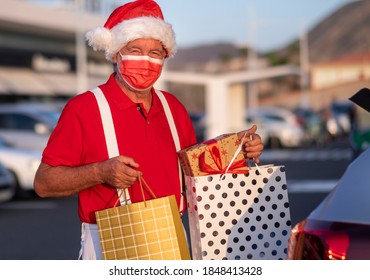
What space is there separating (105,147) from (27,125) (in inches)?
603

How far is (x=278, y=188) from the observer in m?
3.91

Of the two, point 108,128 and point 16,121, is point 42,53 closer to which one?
point 16,121

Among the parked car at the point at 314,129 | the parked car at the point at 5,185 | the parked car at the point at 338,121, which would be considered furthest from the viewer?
the parked car at the point at 338,121

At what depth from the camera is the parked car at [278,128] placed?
34.3m

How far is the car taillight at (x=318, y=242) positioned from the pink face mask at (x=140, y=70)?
938mm

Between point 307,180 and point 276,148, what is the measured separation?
14.8m

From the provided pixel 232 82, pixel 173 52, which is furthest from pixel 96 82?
pixel 173 52

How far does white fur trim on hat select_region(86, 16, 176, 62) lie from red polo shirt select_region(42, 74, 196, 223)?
168 millimetres

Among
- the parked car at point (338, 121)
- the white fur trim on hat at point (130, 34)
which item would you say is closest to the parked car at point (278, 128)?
the parked car at point (338, 121)

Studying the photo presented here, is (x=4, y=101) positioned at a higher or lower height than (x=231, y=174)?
higher

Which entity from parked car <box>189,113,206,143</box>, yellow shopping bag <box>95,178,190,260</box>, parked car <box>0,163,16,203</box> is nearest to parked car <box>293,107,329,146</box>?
parked car <box>189,113,206,143</box>

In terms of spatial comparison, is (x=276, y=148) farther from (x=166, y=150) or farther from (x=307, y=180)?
(x=166, y=150)

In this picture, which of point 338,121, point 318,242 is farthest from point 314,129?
point 318,242

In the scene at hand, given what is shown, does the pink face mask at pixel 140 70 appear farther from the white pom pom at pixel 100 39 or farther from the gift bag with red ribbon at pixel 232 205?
the gift bag with red ribbon at pixel 232 205
